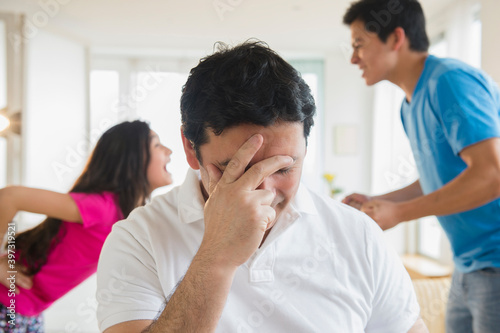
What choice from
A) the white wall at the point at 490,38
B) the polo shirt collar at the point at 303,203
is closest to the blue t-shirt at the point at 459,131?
the polo shirt collar at the point at 303,203

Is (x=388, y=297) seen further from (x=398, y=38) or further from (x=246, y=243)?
(x=398, y=38)

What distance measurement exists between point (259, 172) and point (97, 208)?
132 centimetres

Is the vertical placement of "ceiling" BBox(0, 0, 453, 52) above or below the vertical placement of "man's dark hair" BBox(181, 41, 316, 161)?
above

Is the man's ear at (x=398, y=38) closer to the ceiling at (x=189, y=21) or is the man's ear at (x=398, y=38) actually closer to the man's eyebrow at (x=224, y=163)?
the man's eyebrow at (x=224, y=163)

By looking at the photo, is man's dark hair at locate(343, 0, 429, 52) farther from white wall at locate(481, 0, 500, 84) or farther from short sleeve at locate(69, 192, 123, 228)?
white wall at locate(481, 0, 500, 84)

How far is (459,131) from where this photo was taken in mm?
1518

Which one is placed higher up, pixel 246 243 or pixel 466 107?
pixel 466 107

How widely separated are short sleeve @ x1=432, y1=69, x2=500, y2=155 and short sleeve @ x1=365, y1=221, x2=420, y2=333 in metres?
0.59

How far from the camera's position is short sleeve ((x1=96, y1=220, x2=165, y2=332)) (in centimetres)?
103

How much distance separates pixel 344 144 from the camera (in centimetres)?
657

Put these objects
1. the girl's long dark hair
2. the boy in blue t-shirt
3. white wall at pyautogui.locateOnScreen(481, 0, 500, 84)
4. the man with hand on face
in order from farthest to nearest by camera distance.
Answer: white wall at pyautogui.locateOnScreen(481, 0, 500, 84) → the girl's long dark hair → the boy in blue t-shirt → the man with hand on face

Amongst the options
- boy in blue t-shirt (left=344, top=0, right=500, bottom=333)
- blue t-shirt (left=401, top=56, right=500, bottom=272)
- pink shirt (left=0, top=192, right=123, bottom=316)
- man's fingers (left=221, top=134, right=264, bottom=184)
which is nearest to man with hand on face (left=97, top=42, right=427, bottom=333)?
man's fingers (left=221, top=134, right=264, bottom=184)

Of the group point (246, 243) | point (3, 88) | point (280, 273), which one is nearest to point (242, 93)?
point (246, 243)

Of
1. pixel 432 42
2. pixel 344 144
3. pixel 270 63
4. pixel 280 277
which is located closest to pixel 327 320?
pixel 280 277
